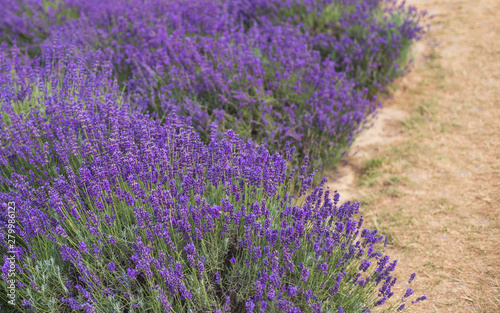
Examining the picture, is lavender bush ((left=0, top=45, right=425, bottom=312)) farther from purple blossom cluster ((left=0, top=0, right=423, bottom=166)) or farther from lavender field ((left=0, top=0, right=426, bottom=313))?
purple blossom cluster ((left=0, top=0, right=423, bottom=166))

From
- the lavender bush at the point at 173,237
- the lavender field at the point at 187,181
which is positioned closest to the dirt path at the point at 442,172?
the lavender field at the point at 187,181

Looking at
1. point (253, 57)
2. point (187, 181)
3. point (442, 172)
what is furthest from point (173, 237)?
point (442, 172)

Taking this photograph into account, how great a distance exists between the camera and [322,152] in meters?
3.82

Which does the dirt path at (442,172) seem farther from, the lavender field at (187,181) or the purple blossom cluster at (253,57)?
the purple blossom cluster at (253,57)

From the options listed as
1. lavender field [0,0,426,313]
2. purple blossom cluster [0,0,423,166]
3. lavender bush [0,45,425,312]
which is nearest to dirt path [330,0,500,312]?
lavender field [0,0,426,313]

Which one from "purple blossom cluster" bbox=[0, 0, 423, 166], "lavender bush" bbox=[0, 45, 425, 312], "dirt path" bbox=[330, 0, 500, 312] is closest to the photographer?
"lavender bush" bbox=[0, 45, 425, 312]

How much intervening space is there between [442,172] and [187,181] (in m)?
2.61

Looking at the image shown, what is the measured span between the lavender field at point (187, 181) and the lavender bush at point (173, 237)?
→ 0.01 m

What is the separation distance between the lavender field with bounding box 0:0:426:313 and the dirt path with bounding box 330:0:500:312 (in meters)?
0.24

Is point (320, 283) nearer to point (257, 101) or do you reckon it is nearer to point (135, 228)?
point (135, 228)

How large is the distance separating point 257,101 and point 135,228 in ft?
6.56

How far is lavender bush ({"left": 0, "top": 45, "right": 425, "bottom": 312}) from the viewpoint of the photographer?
6.23ft

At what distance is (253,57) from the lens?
3834 millimetres

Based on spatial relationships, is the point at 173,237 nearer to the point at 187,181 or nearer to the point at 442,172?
the point at 187,181
